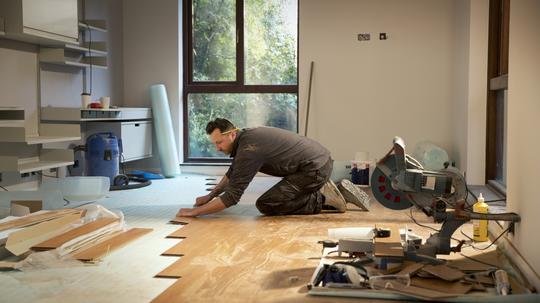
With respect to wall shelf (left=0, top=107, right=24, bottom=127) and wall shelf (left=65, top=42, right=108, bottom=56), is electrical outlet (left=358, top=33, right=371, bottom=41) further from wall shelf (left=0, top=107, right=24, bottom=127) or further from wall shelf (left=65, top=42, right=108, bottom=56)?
wall shelf (left=0, top=107, right=24, bottom=127)

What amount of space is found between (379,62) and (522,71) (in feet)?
15.8

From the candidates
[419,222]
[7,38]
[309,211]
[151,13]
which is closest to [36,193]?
[7,38]

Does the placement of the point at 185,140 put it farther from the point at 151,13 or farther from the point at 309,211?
the point at 309,211

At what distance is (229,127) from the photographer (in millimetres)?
5227

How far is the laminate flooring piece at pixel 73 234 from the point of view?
4098 mm

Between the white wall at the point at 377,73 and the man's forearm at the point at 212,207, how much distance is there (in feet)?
11.4

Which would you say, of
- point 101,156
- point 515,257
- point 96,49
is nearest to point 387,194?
point 515,257

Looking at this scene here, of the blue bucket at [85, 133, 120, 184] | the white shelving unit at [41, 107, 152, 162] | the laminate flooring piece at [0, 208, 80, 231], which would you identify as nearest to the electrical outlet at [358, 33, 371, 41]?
the white shelving unit at [41, 107, 152, 162]

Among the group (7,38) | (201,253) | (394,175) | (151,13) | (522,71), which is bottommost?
(201,253)

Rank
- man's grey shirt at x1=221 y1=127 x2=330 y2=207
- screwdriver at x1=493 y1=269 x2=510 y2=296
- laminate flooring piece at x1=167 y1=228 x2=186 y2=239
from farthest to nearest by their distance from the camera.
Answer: man's grey shirt at x1=221 y1=127 x2=330 y2=207 < laminate flooring piece at x1=167 y1=228 x2=186 y2=239 < screwdriver at x1=493 y1=269 x2=510 y2=296

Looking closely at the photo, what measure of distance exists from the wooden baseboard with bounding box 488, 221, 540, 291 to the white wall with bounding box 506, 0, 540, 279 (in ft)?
0.10

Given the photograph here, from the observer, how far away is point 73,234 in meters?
4.30

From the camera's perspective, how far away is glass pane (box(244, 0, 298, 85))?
887 cm

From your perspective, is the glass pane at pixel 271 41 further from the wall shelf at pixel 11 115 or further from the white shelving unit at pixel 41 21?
the wall shelf at pixel 11 115
